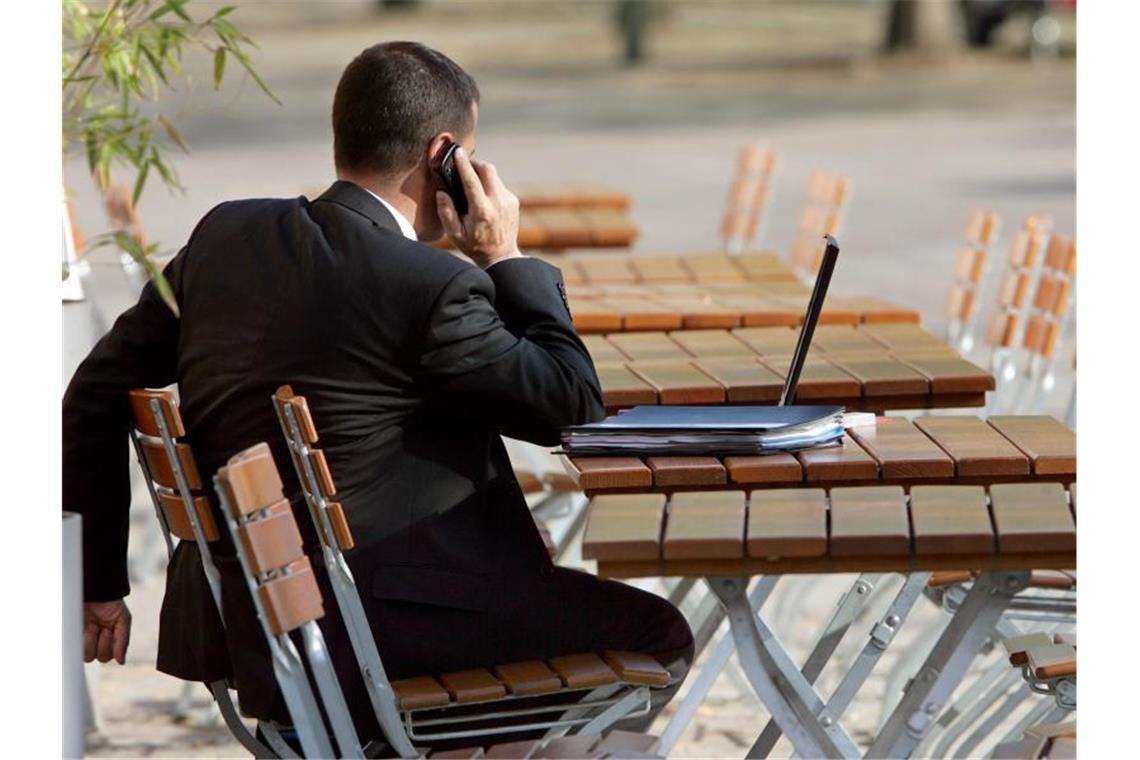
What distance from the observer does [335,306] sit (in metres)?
3.34

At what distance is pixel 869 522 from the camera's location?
308 cm

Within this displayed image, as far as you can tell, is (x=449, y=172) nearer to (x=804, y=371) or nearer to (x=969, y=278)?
(x=804, y=371)

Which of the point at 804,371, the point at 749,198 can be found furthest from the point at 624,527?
the point at 749,198

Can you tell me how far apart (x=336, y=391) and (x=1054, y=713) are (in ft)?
5.39

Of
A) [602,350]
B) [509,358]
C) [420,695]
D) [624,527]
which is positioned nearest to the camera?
[624,527]

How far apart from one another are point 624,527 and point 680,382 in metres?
1.12

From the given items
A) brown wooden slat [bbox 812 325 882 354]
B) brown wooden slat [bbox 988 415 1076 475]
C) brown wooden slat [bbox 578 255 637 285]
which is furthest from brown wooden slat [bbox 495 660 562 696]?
brown wooden slat [bbox 578 255 637 285]

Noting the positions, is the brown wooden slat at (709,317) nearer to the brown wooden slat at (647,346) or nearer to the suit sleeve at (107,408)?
the brown wooden slat at (647,346)

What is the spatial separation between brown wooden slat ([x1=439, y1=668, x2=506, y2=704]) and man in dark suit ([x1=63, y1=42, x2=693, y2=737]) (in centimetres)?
4

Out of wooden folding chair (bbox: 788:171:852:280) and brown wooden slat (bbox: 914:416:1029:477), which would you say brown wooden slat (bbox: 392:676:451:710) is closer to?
brown wooden slat (bbox: 914:416:1029:477)

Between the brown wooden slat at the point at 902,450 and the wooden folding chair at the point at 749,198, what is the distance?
449 centimetres

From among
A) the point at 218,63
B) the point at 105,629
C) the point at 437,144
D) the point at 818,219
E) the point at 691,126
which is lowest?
the point at 691,126

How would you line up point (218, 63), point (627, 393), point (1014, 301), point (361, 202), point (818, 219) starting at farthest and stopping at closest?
point (818, 219), point (1014, 301), point (627, 393), point (218, 63), point (361, 202)

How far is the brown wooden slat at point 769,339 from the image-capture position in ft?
15.1
